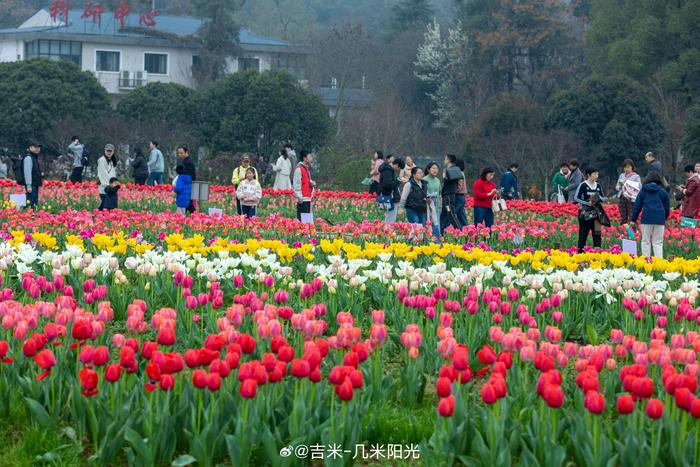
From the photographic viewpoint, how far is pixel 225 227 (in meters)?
13.4

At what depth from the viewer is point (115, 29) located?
183 ft

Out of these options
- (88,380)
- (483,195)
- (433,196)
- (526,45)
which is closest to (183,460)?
(88,380)

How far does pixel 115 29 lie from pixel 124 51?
125 cm

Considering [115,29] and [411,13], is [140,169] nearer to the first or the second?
[115,29]

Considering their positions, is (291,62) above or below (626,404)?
above

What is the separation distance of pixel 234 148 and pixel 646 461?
36260mm

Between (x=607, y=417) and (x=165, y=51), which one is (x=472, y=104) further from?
(x=607, y=417)

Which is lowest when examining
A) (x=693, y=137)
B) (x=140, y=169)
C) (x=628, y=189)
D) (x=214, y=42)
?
(x=628, y=189)

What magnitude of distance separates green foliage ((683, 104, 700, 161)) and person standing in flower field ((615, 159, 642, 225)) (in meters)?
16.4

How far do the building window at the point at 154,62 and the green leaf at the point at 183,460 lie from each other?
173ft

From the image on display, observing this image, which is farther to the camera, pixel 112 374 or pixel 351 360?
pixel 351 360

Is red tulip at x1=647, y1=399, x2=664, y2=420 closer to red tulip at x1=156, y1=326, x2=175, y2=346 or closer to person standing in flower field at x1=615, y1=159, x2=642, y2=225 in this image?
red tulip at x1=156, y1=326, x2=175, y2=346

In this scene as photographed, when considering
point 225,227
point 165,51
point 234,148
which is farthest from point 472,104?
point 225,227

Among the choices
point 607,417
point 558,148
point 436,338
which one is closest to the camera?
point 607,417
